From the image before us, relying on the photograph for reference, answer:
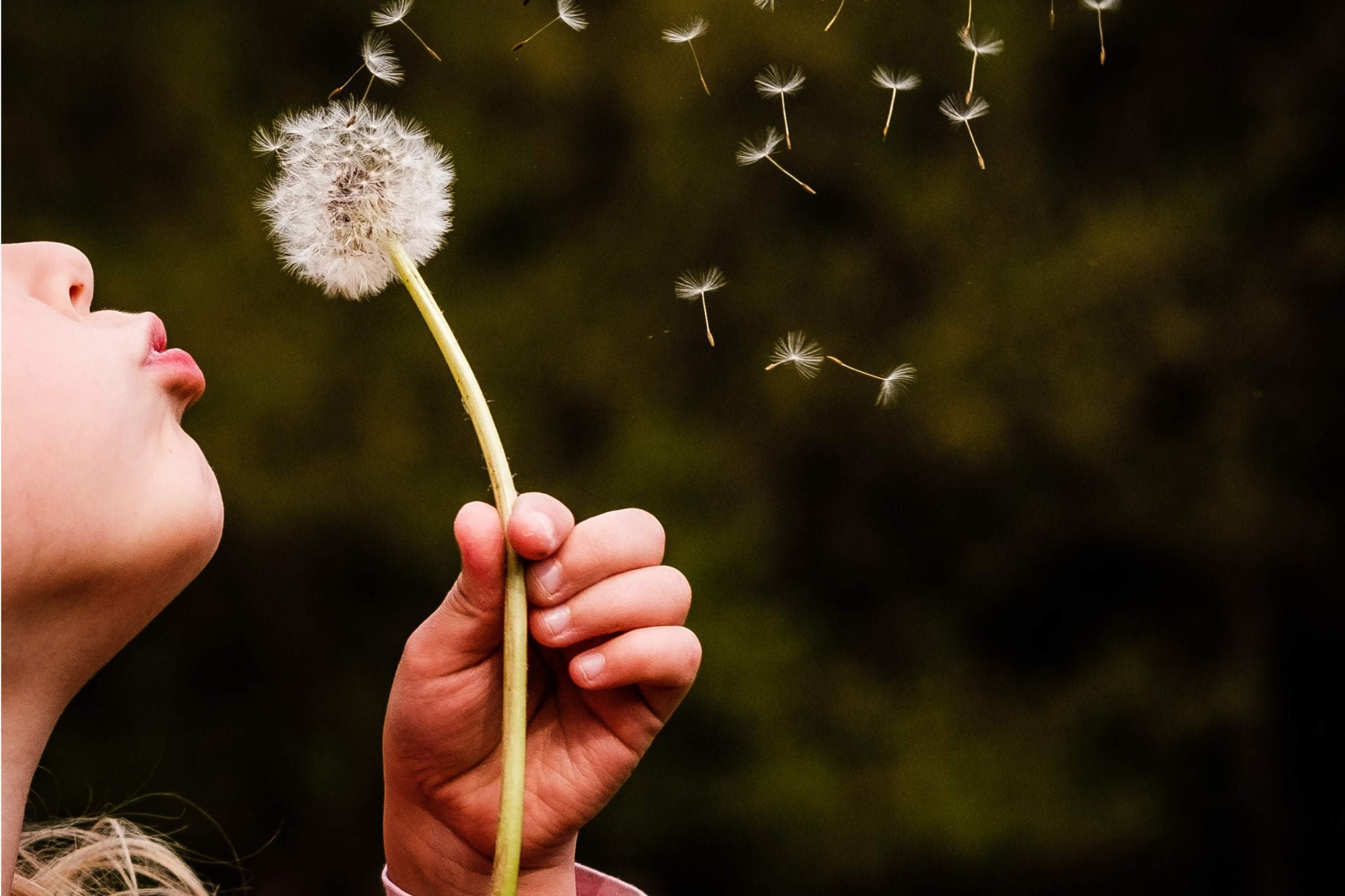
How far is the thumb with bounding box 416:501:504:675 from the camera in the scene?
0.54 m

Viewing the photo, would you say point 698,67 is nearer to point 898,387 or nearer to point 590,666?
point 898,387

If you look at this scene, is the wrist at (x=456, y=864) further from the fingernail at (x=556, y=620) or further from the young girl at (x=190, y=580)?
the fingernail at (x=556, y=620)

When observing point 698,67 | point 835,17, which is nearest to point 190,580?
point 835,17

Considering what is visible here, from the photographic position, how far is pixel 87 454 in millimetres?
520

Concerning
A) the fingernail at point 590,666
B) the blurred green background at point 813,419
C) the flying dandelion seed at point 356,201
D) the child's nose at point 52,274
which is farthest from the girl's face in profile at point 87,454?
the blurred green background at point 813,419

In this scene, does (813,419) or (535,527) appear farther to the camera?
(813,419)

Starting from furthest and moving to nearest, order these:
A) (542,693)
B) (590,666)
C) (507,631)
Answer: (542,693) → (590,666) → (507,631)

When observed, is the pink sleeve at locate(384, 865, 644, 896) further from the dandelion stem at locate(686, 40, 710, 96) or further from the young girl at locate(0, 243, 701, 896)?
the dandelion stem at locate(686, 40, 710, 96)

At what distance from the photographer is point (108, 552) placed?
53 cm

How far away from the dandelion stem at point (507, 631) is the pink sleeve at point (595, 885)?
347 mm

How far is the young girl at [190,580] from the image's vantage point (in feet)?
1.70

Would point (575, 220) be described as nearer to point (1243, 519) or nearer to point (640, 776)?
point (640, 776)

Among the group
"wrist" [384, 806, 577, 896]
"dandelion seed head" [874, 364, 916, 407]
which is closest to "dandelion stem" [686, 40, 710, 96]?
"dandelion seed head" [874, 364, 916, 407]

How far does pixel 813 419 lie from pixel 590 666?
2.89 ft
